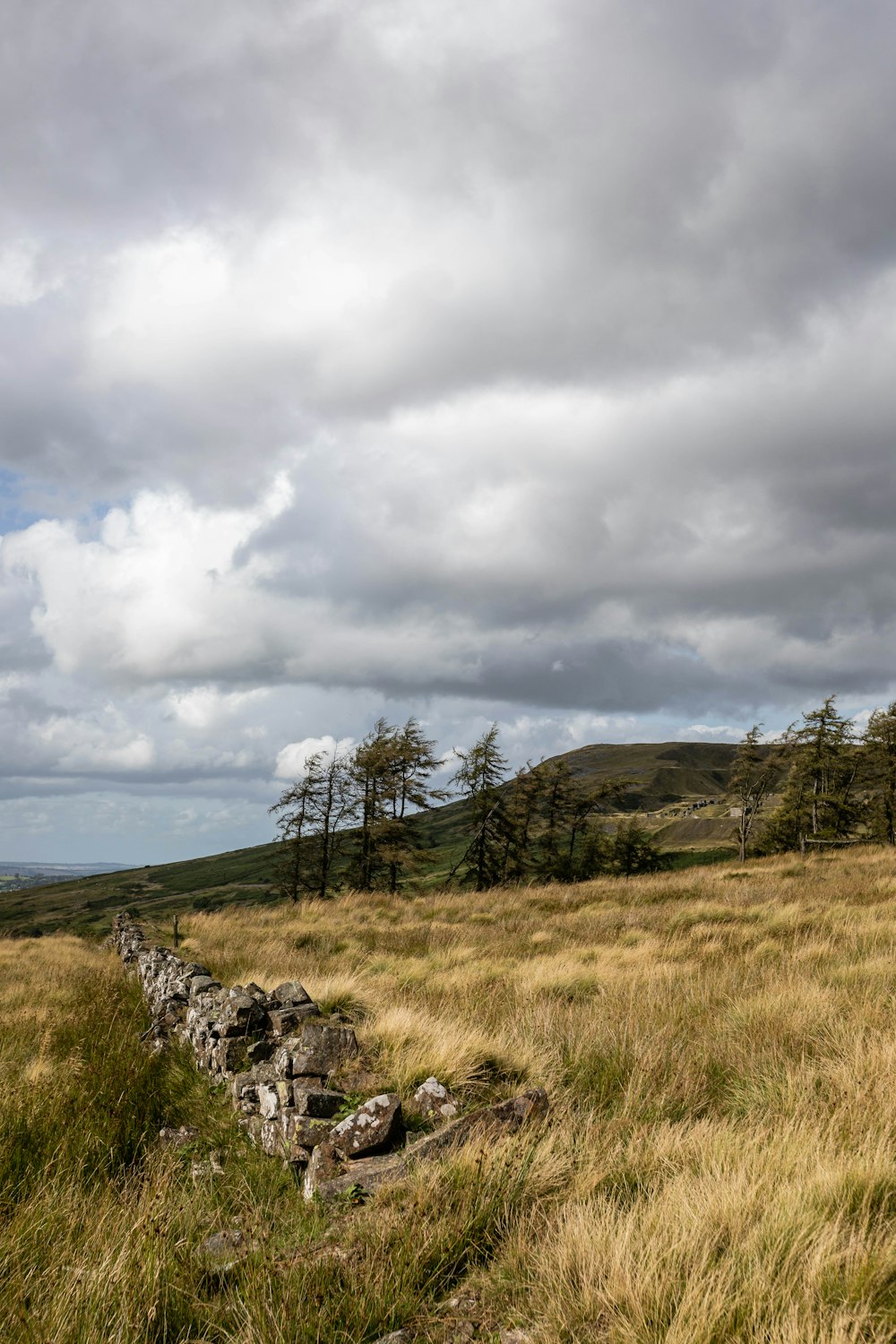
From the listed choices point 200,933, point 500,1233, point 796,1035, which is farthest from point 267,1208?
point 200,933

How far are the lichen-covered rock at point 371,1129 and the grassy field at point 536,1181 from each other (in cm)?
50

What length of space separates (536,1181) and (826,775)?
2113 inches

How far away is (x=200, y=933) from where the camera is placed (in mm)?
19547

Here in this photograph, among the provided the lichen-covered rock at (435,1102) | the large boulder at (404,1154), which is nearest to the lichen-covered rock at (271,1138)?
the large boulder at (404,1154)

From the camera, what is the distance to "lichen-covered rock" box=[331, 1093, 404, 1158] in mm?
4855

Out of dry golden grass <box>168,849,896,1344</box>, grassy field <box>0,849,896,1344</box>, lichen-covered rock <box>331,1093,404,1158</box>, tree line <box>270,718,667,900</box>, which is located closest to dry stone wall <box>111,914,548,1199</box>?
lichen-covered rock <box>331,1093,404,1158</box>

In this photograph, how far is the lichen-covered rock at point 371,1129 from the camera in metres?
4.86

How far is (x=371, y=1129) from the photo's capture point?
490cm

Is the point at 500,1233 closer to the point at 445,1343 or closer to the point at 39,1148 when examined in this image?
the point at 445,1343

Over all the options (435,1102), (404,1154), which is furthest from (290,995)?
(404,1154)

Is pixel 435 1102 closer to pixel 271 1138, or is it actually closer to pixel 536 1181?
pixel 536 1181

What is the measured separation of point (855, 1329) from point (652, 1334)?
0.77 metres

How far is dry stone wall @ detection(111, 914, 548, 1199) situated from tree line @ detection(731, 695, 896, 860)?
41.6 meters

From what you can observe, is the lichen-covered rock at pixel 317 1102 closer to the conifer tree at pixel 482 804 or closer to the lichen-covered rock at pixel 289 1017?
the lichen-covered rock at pixel 289 1017
